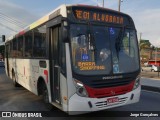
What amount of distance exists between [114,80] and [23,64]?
18.2 ft

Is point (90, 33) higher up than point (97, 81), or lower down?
higher up

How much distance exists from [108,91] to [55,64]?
1.67m

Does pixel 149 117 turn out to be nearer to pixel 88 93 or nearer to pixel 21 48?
pixel 88 93

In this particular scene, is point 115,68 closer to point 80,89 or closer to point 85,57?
point 85,57

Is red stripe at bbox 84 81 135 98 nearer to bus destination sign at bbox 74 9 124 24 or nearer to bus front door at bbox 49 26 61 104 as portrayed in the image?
bus front door at bbox 49 26 61 104

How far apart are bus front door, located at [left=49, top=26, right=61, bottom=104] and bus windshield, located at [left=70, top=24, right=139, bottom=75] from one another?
703 millimetres

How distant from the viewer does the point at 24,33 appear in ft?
37.0

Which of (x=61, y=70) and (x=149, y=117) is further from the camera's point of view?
(x=149, y=117)

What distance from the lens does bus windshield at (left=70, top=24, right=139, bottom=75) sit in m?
6.70

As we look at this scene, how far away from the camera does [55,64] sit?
748 centimetres

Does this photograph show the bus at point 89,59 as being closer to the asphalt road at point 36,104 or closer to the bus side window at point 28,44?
the asphalt road at point 36,104

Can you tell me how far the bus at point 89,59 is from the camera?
→ 260 inches

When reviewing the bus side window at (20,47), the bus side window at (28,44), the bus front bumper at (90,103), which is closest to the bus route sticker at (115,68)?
the bus front bumper at (90,103)

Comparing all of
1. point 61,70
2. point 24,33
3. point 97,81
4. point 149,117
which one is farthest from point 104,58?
point 24,33
